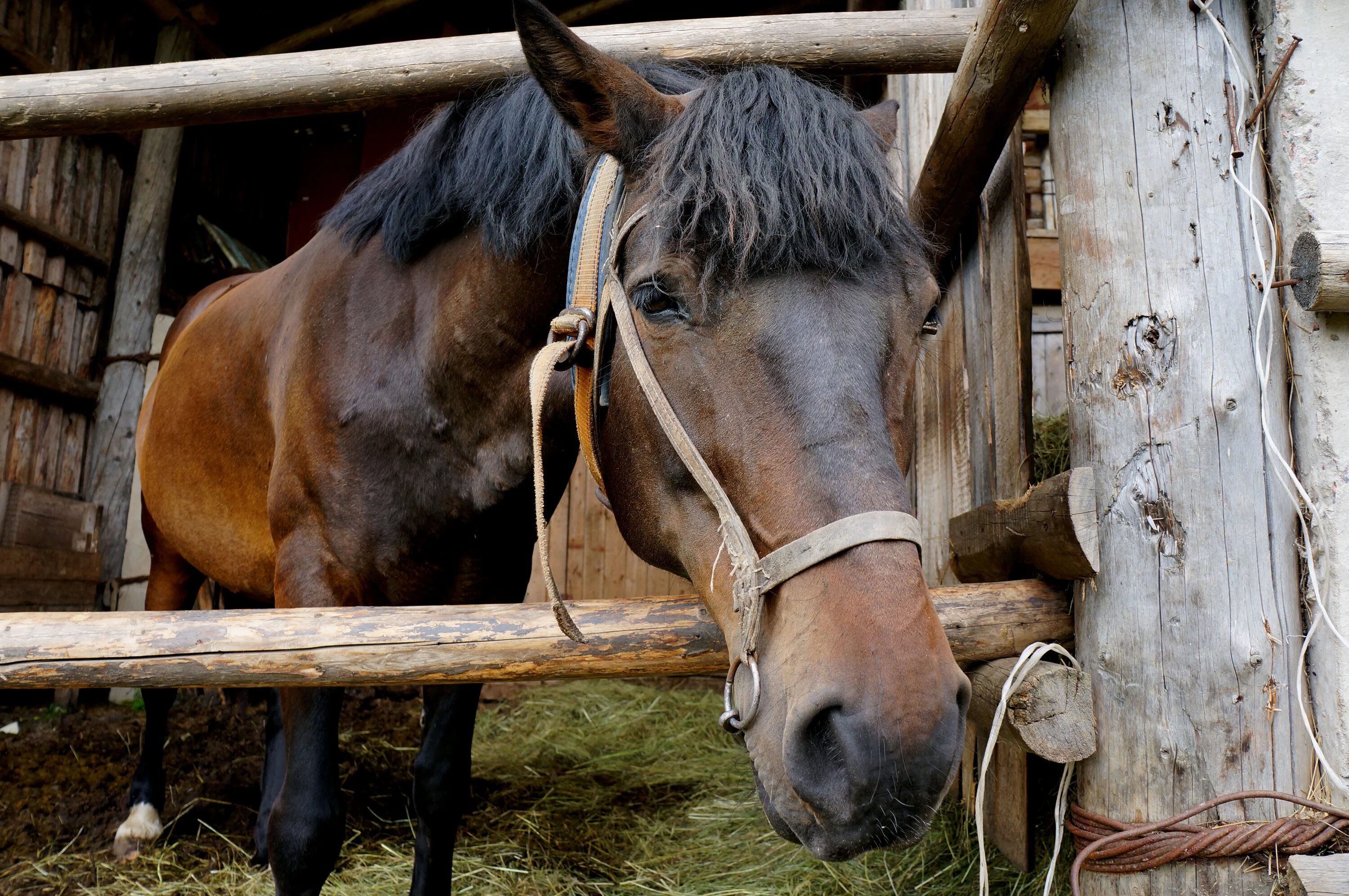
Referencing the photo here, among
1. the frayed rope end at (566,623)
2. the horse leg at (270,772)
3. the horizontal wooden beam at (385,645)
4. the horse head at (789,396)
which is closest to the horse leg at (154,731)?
the horse leg at (270,772)

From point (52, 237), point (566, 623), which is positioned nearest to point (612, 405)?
point (566, 623)

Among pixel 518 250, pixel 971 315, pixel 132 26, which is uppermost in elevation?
pixel 132 26

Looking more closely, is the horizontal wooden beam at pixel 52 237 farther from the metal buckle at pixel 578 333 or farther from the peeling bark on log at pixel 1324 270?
the peeling bark on log at pixel 1324 270

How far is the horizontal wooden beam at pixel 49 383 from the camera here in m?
4.79

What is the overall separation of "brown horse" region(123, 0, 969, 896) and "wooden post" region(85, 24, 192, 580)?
9.25 feet

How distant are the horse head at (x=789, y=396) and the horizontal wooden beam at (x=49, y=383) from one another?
4.73 m

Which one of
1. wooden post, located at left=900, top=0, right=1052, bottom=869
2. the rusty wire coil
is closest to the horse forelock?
wooden post, located at left=900, top=0, right=1052, bottom=869

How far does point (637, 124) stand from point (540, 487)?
66 centimetres

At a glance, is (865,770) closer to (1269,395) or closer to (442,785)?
(1269,395)

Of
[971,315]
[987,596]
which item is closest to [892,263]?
[987,596]

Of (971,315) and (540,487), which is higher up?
(971,315)

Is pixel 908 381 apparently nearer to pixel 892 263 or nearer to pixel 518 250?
pixel 892 263

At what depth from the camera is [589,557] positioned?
19.2 feet

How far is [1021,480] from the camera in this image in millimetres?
2150
